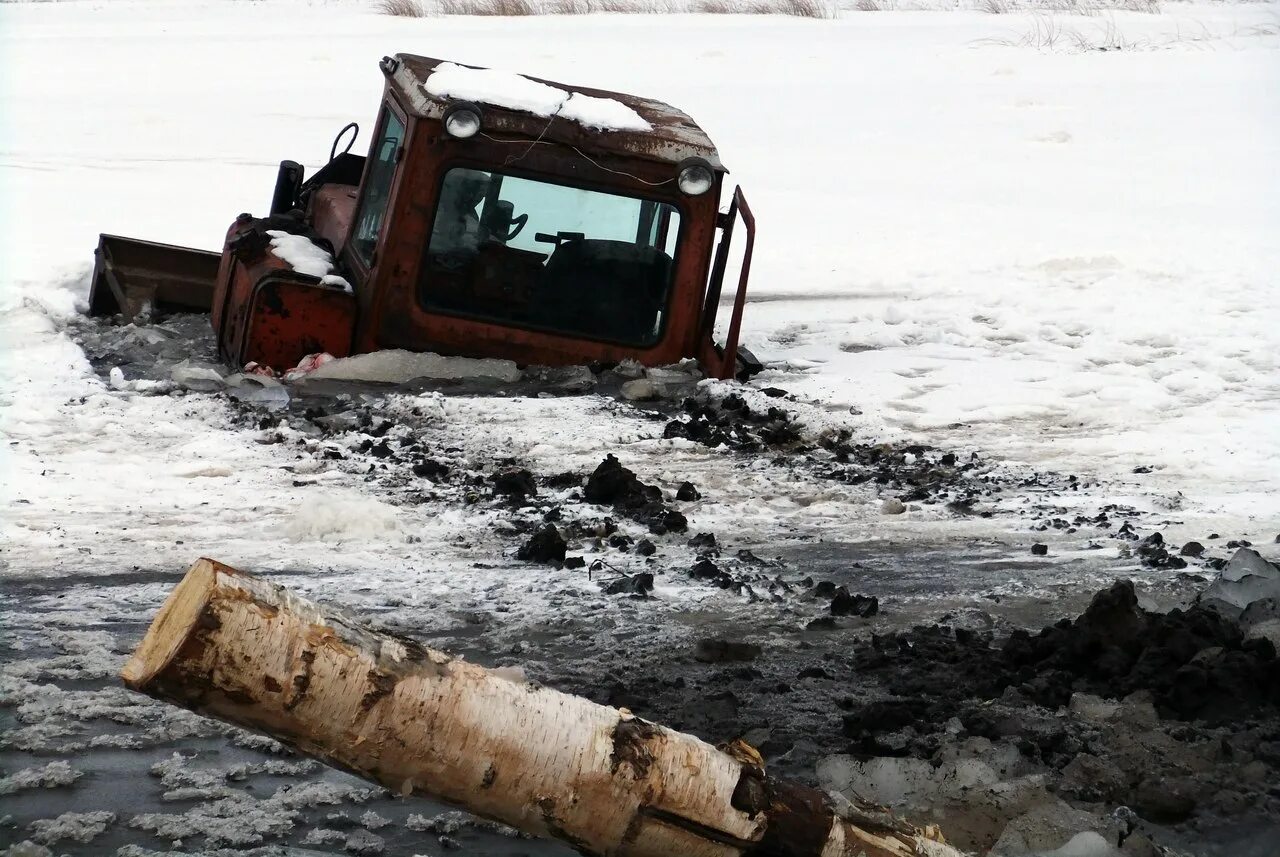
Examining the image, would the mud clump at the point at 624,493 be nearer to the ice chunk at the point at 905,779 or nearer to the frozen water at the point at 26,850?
the ice chunk at the point at 905,779

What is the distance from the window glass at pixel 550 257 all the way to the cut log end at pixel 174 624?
4.18 meters

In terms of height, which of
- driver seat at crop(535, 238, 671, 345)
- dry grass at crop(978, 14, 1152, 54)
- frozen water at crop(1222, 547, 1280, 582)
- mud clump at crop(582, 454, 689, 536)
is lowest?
mud clump at crop(582, 454, 689, 536)

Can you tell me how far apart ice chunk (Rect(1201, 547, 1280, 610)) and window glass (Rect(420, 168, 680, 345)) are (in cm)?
301

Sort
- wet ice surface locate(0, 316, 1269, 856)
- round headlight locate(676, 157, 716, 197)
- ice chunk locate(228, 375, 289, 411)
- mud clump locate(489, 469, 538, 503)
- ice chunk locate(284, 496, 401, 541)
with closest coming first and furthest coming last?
wet ice surface locate(0, 316, 1269, 856) < ice chunk locate(284, 496, 401, 541) < mud clump locate(489, 469, 538, 503) < ice chunk locate(228, 375, 289, 411) < round headlight locate(676, 157, 716, 197)

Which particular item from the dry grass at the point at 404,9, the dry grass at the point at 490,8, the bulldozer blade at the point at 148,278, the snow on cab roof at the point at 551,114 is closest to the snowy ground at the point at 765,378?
the bulldozer blade at the point at 148,278

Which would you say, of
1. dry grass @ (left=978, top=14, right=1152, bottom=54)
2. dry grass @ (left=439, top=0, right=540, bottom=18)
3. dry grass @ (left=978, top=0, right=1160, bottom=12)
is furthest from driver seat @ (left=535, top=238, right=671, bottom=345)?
dry grass @ (left=978, top=0, right=1160, bottom=12)

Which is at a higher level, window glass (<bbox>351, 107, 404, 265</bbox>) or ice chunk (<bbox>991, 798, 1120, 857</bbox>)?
window glass (<bbox>351, 107, 404, 265</bbox>)

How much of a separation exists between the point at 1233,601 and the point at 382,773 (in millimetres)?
2652

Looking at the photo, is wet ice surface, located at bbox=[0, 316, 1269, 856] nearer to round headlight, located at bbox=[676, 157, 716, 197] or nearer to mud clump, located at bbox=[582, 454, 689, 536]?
mud clump, located at bbox=[582, 454, 689, 536]

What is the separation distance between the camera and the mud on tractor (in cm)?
623

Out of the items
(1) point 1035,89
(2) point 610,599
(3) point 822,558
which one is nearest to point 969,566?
(3) point 822,558

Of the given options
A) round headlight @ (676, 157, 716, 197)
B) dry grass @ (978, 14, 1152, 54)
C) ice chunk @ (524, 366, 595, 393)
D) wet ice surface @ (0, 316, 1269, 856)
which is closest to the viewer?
wet ice surface @ (0, 316, 1269, 856)

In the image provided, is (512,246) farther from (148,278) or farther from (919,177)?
(919,177)

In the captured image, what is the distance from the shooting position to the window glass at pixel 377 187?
6.55 metres
